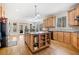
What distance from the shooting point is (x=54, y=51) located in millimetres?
2143

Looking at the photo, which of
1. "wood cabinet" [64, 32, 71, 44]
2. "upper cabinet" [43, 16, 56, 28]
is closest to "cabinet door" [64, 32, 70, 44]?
"wood cabinet" [64, 32, 71, 44]

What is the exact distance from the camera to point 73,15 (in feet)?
7.12

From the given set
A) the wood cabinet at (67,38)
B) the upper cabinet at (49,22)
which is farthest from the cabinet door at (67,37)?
the upper cabinet at (49,22)

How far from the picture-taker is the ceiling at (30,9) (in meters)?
2.06

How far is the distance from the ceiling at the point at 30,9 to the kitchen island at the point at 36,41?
44 centimetres

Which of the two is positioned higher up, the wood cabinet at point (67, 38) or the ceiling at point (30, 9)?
the ceiling at point (30, 9)

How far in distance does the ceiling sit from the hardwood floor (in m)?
0.54

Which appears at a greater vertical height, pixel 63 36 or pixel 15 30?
pixel 15 30

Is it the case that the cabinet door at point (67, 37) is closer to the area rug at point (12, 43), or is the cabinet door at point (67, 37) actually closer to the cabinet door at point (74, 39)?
the cabinet door at point (74, 39)

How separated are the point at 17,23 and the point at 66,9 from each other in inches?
44.4

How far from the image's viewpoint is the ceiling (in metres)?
2.06

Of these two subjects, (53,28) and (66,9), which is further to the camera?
(53,28)

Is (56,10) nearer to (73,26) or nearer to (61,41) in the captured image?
(73,26)

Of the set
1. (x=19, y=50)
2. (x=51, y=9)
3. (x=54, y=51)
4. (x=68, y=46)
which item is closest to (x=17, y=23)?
(x=19, y=50)
